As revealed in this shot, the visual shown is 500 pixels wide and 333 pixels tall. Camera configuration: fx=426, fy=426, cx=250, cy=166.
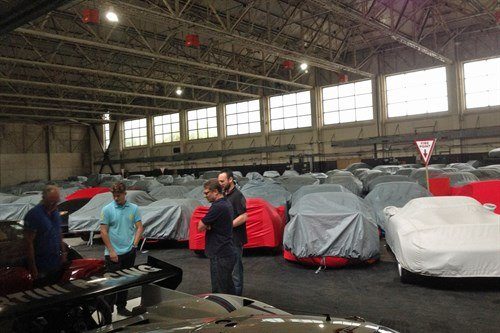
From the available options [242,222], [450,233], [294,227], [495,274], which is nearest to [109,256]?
[242,222]

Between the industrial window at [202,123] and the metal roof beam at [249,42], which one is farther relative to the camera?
the industrial window at [202,123]

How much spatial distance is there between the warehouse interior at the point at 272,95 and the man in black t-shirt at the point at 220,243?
46.5 inches

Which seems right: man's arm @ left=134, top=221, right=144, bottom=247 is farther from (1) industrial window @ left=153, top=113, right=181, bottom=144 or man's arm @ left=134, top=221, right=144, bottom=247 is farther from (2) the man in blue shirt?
(1) industrial window @ left=153, top=113, right=181, bottom=144

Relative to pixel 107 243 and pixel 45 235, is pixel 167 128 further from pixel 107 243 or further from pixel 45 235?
pixel 45 235

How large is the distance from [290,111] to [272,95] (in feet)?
5.75

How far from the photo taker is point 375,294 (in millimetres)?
5980

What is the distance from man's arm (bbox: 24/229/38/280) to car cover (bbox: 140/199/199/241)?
22.5 ft

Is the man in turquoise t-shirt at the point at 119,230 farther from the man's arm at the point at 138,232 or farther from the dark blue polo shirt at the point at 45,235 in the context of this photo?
the dark blue polo shirt at the point at 45,235

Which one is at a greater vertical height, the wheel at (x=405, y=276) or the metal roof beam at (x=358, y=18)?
the metal roof beam at (x=358, y=18)

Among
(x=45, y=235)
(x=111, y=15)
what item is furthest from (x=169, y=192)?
(x=45, y=235)

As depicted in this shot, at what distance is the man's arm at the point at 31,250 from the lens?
2785 millimetres

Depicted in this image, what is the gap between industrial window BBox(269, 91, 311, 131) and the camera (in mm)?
28609

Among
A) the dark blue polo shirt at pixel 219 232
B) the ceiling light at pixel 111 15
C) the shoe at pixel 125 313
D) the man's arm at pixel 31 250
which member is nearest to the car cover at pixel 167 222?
the dark blue polo shirt at pixel 219 232

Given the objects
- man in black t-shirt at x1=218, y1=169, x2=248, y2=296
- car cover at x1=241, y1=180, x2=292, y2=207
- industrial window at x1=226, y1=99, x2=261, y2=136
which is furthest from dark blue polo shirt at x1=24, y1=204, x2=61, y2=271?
industrial window at x1=226, y1=99, x2=261, y2=136
